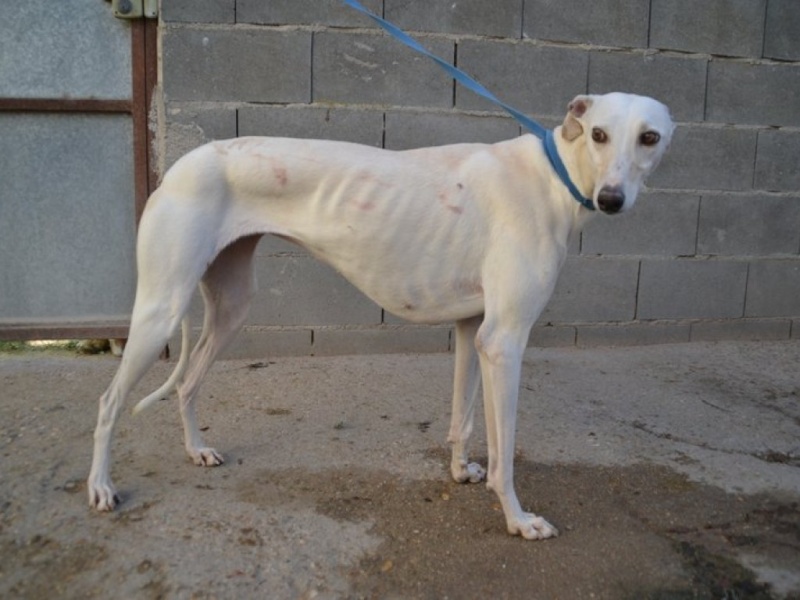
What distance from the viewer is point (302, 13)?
3.78 meters

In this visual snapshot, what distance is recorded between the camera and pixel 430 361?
13.5 ft

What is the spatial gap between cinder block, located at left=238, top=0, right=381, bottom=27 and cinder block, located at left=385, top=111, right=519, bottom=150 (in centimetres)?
55

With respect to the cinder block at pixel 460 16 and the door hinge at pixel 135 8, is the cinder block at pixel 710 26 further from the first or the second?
the door hinge at pixel 135 8

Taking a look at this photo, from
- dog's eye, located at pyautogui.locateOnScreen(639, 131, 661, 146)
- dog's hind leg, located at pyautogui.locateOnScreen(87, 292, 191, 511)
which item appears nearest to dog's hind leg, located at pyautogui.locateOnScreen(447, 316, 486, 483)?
dog's eye, located at pyautogui.locateOnScreen(639, 131, 661, 146)

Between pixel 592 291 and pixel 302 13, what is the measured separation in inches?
93.9

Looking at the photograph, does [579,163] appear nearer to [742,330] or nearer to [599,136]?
[599,136]

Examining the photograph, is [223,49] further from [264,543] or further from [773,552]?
[773,552]

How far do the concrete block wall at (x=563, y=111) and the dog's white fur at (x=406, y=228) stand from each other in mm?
1597

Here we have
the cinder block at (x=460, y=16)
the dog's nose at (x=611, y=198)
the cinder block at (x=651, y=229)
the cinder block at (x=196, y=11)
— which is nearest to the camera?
the dog's nose at (x=611, y=198)

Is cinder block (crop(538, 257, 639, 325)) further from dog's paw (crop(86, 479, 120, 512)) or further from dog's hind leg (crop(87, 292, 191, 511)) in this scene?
dog's paw (crop(86, 479, 120, 512))

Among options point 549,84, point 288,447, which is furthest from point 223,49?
point 288,447

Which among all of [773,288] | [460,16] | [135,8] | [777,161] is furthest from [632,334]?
[135,8]

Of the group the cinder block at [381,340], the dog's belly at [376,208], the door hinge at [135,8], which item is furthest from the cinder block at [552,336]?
the door hinge at [135,8]

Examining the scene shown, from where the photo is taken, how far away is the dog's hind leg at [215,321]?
2666 millimetres
